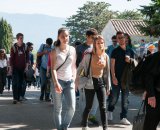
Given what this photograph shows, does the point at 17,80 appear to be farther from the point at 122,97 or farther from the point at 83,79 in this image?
the point at 83,79

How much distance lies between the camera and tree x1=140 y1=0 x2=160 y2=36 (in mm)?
21422

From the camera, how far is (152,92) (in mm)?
5855

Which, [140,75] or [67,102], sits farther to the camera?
[67,102]

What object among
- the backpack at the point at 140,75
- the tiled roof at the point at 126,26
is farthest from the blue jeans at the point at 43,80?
the tiled roof at the point at 126,26

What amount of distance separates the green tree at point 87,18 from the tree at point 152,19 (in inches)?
3311

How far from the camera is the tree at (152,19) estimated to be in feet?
70.3

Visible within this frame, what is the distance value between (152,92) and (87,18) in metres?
107

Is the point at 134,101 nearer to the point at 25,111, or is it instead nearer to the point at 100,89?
the point at 25,111

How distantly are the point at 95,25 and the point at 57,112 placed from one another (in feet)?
331

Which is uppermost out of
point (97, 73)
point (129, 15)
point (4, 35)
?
point (129, 15)

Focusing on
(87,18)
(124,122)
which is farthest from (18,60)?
(87,18)

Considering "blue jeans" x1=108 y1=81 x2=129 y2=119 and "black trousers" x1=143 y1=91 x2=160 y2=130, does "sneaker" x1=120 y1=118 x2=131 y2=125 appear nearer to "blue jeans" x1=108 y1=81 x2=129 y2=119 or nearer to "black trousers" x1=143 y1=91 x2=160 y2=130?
"blue jeans" x1=108 y1=81 x2=129 y2=119

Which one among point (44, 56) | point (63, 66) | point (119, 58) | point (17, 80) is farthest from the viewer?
point (44, 56)

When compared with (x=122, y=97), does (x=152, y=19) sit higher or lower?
higher
